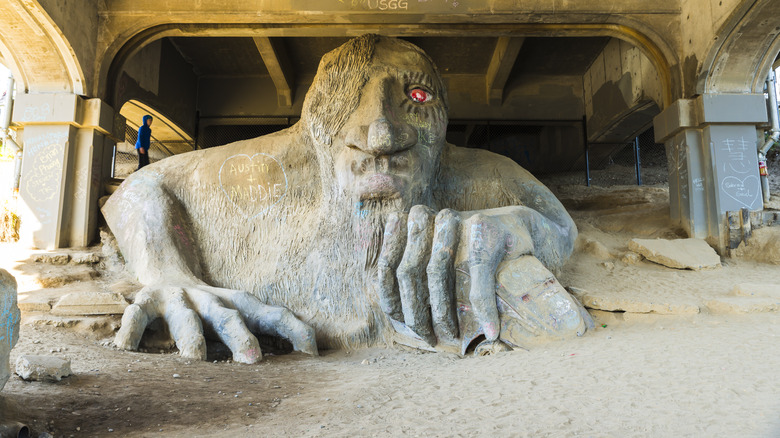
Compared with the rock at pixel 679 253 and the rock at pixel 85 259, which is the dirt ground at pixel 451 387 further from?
the rock at pixel 85 259

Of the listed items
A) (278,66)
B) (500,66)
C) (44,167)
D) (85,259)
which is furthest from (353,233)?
(500,66)

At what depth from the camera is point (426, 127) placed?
10.6 ft

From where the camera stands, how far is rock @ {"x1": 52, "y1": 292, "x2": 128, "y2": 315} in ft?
10.1

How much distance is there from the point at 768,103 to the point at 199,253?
17.6 feet

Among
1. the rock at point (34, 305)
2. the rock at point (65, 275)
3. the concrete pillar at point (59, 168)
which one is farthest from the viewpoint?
the concrete pillar at point (59, 168)

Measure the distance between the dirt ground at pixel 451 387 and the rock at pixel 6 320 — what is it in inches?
8.7

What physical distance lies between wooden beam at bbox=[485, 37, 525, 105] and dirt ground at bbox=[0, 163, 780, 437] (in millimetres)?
4918

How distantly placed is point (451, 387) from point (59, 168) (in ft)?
13.3

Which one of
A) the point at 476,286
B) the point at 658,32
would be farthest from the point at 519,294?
the point at 658,32

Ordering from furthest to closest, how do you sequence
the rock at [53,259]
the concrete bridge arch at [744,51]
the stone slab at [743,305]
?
the concrete bridge arch at [744,51]
the rock at [53,259]
the stone slab at [743,305]

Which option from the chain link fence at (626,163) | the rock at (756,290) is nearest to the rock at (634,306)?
the rock at (756,290)

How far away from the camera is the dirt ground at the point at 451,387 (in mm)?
1508

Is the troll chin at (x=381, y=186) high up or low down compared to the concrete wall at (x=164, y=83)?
down

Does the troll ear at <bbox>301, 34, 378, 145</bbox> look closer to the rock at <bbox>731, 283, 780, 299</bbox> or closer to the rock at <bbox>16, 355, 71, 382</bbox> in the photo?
the rock at <bbox>16, 355, 71, 382</bbox>
